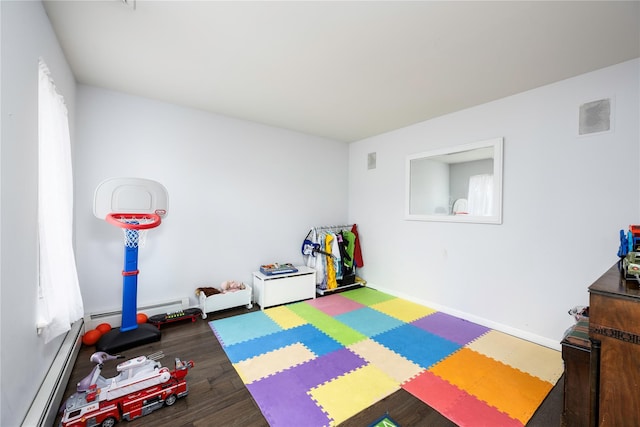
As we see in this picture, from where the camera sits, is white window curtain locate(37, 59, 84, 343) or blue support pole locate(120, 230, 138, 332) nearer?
white window curtain locate(37, 59, 84, 343)

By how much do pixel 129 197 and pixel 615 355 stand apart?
Result: 139 inches

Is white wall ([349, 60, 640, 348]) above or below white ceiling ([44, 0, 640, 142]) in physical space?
below

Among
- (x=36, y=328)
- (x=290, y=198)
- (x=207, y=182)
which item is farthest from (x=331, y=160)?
(x=36, y=328)

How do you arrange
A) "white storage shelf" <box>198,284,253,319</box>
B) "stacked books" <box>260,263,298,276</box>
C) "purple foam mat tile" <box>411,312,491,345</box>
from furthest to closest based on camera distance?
1. "stacked books" <box>260,263,298,276</box>
2. "white storage shelf" <box>198,284,253,319</box>
3. "purple foam mat tile" <box>411,312,491,345</box>

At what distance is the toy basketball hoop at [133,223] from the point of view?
232 centimetres

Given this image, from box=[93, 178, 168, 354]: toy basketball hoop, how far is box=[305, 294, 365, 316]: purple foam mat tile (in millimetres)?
1893

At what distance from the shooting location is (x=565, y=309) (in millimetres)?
2418

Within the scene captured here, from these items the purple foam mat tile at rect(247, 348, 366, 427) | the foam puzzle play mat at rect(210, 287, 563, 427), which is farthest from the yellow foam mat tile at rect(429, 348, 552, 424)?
the purple foam mat tile at rect(247, 348, 366, 427)

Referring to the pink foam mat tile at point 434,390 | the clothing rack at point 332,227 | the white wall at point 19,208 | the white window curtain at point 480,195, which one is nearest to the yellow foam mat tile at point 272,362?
the pink foam mat tile at point 434,390

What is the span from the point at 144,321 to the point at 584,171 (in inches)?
182

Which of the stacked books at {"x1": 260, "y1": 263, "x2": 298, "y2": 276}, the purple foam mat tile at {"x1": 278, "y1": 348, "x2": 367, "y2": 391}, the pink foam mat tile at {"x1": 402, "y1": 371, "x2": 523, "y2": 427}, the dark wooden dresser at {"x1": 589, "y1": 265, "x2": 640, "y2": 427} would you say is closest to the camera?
the dark wooden dresser at {"x1": 589, "y1": 265, "x2": 640, "y2": 427}

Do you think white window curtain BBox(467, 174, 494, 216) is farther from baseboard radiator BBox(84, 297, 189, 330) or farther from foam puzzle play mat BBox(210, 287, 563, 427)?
baseboard radiator BBox(84, 297, 189, 330)

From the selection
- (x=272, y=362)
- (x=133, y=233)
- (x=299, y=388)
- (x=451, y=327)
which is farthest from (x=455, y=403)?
(x=133, y=233)

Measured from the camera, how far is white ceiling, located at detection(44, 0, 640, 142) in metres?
1.62
